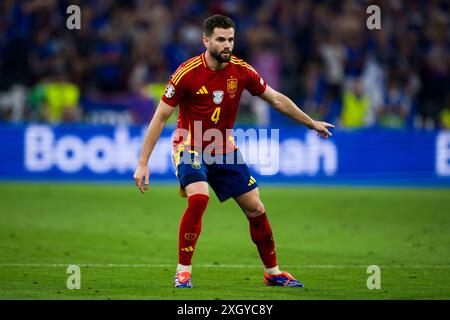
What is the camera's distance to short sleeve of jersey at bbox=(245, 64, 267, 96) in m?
8.92

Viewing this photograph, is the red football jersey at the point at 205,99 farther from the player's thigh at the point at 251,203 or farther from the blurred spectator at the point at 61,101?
the blurred spectator at the point at 61,101

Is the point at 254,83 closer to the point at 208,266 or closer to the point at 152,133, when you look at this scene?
the point at 152,133

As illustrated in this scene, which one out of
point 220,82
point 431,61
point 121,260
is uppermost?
point 431,61

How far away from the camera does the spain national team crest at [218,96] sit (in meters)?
8.72

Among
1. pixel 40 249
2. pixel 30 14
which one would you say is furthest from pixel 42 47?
pixel 40 249

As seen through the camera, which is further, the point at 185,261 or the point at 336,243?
the point at 336,243

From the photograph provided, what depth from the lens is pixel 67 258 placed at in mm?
10742

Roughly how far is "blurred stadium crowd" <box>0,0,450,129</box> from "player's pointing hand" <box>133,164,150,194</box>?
12.3 m

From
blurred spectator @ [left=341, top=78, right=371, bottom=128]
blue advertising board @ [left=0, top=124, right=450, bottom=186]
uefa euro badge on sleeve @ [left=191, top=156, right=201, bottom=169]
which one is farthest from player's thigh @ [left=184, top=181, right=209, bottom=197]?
blurred spectator @ [left=341, top=78, right=371, bottom=128]

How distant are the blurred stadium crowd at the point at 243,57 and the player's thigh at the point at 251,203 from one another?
1216 centimetres

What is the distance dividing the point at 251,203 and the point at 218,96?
1039mm

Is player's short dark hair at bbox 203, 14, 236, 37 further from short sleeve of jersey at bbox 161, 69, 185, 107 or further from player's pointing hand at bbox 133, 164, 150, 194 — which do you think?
player's pointing hand at bbox 133, 164, 150, 194

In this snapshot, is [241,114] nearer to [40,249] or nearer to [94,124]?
[94,124]

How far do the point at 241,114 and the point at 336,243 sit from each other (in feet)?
31.0
